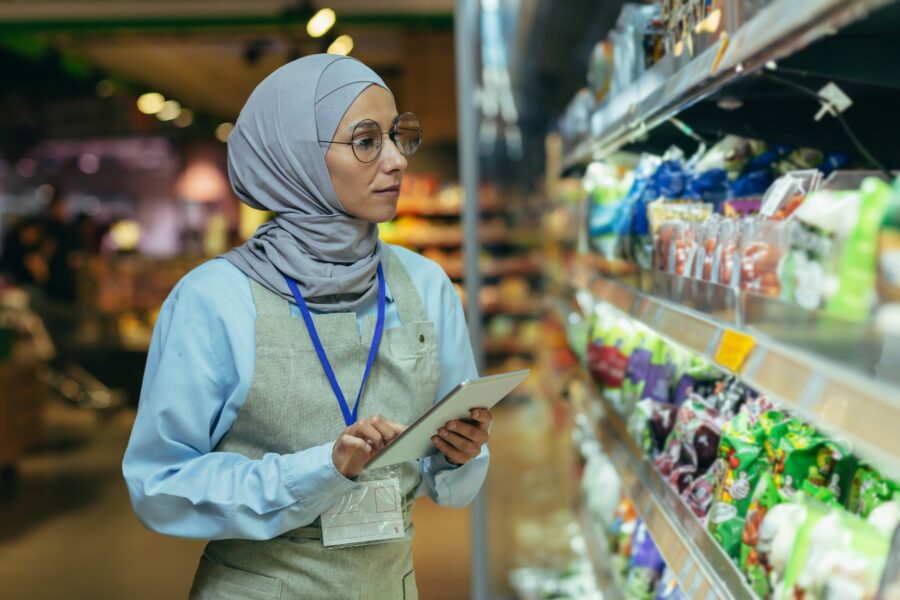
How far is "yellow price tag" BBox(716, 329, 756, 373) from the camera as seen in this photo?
3.66 ft

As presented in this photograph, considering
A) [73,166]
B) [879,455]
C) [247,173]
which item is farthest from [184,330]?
[73,166]

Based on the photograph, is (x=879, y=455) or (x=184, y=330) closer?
(x=879, y=455)

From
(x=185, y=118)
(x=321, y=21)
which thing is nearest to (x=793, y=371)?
(x=321, y=21)

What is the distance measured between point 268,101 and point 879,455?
109 centimetres

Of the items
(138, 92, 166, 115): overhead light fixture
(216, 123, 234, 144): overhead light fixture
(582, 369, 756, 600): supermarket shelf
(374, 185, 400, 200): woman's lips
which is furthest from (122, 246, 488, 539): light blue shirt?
(216, 123, 234, 144): overhead light fixture

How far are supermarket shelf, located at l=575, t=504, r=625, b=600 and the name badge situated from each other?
0.83 meters

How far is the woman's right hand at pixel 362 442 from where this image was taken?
1254 mm

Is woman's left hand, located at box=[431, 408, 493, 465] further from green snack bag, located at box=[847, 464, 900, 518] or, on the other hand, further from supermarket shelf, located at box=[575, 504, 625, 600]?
supermarket shelf, located at box=[575, 504, 625, 600]

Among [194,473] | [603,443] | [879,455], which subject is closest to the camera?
[879,455]

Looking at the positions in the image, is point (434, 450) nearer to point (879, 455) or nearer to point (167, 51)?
point (879, 455)

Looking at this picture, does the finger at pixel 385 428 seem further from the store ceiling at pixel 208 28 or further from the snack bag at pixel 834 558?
the store ceiling at pixel 208 28

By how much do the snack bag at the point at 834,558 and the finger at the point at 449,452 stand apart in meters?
0.49

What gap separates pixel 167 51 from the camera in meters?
8.30

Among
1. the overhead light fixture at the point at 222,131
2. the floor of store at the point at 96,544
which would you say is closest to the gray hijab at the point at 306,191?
the floor of store at the point at 96,544
